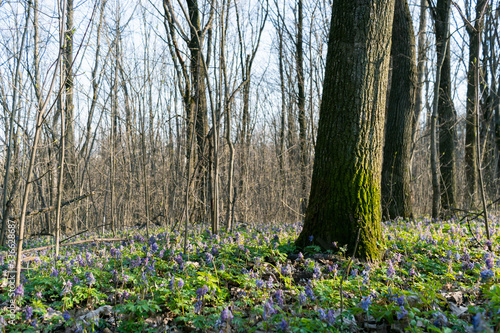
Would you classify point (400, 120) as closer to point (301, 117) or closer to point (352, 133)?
point (301, 117)

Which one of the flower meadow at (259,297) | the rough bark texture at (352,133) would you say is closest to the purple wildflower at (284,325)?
the flower meadow at (259,297)

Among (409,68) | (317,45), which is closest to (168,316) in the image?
(317,45)

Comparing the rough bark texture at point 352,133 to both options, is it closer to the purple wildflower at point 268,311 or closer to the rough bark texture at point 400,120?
the purple wildflower at point 268,311

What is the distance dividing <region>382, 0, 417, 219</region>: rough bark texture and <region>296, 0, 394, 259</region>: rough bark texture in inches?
154

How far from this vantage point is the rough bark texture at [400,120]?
24.2 feet

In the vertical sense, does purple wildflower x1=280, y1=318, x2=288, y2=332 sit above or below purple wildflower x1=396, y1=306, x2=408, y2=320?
below

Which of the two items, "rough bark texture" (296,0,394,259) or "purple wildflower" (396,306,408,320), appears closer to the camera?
"purple wildflower" (396,306,408,320)

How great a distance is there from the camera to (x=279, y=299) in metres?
2.35

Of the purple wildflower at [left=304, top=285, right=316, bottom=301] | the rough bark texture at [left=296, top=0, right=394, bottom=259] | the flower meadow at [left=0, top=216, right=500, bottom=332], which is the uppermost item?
the rough bark texture at [left=296, top=0, right=394, bottom=259]

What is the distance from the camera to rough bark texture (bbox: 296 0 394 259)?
12.3ft

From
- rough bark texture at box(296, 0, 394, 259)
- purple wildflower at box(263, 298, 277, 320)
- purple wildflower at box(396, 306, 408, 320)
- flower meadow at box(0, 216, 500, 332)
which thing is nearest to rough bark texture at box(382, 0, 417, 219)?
flower meadow at box(0, 216, 500, 332)

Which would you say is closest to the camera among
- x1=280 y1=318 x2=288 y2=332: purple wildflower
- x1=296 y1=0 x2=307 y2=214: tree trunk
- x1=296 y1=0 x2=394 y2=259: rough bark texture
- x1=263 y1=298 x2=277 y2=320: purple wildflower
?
x1=280 y1=318 x2=288 y2=332: purple wildflower

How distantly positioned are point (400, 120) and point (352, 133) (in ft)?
14.7

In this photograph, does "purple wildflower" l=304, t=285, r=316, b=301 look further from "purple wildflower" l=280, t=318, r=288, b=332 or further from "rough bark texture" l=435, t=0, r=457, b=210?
"rough bark texture" l=435, t=0, r=457, b=210
